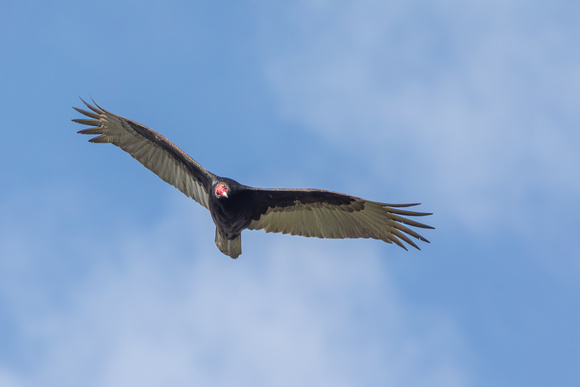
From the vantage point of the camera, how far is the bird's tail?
13180 millimetres

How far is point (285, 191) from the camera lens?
12.6m

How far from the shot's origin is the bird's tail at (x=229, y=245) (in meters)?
13.2


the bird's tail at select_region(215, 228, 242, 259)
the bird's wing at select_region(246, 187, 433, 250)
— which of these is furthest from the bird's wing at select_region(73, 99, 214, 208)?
the bird's wing at select_region(246, 187, 433, 250)

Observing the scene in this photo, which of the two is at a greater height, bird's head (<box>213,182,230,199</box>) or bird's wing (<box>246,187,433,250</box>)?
bird's wing (<box>246,187,433,250</box>)

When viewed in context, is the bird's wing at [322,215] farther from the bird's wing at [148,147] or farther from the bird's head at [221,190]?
the bird's wing at [148,147]

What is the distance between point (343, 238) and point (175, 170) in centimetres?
352

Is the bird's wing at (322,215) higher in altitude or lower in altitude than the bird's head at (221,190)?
higher

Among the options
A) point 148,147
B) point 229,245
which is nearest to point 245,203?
point 229,245

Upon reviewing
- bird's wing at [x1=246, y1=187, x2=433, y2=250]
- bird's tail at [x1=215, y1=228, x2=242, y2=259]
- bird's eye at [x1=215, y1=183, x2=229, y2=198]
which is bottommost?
bird's tail at [x1=215, y1=228, x2=242, y2=259]

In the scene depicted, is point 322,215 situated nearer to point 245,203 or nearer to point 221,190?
point 245,203

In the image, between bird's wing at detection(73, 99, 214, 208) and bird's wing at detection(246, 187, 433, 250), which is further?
bird's wing at detection(73, 99, 214, 208)

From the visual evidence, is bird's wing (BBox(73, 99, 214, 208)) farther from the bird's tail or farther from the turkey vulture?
the bird's tail

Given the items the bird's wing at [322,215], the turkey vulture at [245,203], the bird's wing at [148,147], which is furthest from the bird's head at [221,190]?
the bird's wing at [148,147]

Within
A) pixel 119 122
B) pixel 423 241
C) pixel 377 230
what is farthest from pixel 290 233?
pixel 119 122
